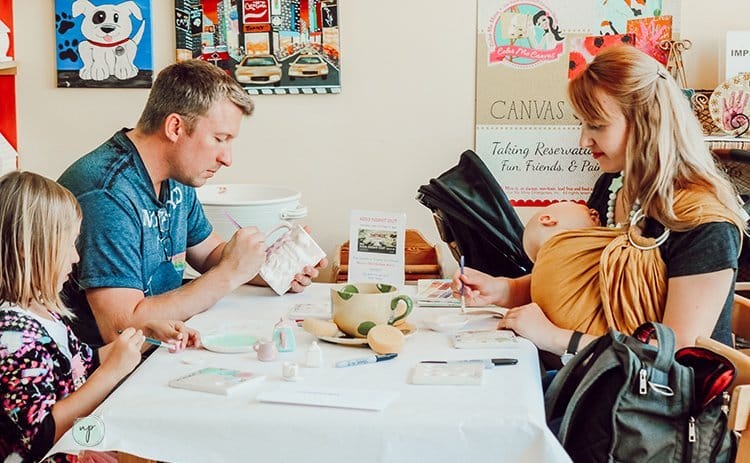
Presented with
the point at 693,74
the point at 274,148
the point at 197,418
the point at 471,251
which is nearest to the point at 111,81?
the point at 274,148

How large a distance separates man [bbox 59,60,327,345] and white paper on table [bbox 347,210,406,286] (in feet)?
0.55

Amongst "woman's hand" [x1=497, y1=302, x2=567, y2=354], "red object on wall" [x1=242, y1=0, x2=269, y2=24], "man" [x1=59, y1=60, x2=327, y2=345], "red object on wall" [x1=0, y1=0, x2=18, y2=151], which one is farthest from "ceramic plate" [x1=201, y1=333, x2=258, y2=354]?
"red object on wall" [x1=0, y1=0, x2=18, y2=151]

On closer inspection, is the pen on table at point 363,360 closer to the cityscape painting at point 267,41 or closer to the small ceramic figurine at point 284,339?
the small ceramic figurine at point 284,339

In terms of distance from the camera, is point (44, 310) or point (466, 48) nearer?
point (44, 310)

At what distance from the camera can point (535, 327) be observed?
1.91 metres

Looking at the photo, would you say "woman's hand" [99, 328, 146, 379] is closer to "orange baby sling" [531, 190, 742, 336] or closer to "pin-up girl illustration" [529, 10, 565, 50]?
"orange baby sling" [531, 190, 742, 336]

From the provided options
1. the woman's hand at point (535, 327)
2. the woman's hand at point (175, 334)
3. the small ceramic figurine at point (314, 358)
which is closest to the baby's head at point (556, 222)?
the woman's hand at point (535, 327)

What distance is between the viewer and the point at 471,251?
2.98 metres

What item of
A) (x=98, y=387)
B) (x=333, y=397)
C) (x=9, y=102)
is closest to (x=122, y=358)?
(x=98, y=387)

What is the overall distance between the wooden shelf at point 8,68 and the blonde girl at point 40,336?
2163mm

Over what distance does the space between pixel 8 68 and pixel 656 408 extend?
3.12 meters

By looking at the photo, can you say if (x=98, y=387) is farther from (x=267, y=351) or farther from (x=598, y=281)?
(x=598, y=281)

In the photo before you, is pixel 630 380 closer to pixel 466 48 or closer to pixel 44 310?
pixel 44 310

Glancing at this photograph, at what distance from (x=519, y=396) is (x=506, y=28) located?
8.13 feet
